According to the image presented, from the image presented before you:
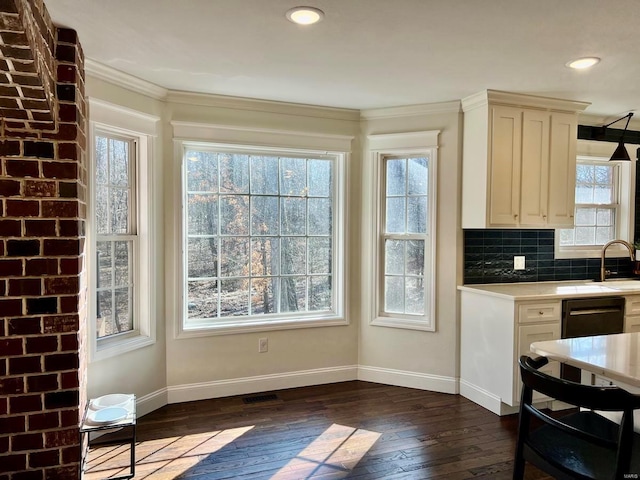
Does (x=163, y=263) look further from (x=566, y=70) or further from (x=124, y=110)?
(x=566, y=70)

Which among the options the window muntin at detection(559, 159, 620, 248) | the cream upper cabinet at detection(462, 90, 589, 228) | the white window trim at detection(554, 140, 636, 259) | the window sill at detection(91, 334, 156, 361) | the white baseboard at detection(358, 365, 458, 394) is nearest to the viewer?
the window sill at detection(91, 334, 156, 361)

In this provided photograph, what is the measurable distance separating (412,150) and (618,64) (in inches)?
59.3

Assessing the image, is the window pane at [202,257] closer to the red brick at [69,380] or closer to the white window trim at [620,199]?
the red brick at [69,380]

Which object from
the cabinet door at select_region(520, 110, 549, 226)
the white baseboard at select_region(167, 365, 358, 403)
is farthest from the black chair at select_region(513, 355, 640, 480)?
the white baseboard at select_region(167, 365, 358, 403)

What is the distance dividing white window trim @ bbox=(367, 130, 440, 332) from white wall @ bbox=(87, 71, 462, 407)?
56 millimetres

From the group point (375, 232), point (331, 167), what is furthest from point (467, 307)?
point (331, 167)

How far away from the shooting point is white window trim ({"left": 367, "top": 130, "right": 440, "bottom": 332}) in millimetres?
3764

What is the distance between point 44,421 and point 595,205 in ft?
15.2

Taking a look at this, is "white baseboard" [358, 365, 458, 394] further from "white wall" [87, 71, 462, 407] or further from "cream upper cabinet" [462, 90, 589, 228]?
"cream upper cabinet" [462, 90, 589, 228]

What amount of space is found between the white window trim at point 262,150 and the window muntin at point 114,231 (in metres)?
0.33

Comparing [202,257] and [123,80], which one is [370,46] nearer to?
[123,80]

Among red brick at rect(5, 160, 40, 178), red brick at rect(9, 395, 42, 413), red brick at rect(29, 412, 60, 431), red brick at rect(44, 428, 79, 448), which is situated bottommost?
red brick at rect(44, 428, 79, 448)

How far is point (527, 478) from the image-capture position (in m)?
2.51

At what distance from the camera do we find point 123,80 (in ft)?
9.91
